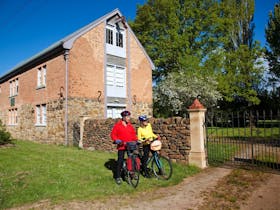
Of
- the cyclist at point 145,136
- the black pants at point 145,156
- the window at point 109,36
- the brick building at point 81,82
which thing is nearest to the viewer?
the cyclist at point 145,136

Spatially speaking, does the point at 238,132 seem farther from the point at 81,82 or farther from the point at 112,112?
the point at 112,112

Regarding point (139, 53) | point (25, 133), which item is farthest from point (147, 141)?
point (25, 133)

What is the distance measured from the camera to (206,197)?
19.2 ft

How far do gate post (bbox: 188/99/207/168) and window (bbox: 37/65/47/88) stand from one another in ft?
41.2

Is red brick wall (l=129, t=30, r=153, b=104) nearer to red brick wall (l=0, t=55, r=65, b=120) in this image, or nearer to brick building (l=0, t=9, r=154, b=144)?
brick building (l=0, t=9, r=154, b=144)

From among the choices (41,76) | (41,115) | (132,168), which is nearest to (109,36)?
(41,76)

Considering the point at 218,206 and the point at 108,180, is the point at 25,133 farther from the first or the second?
the point at 218,206

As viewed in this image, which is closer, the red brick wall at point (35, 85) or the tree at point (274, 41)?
the red brick wall at point (35, 85)

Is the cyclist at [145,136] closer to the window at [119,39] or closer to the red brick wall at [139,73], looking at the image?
the red brick wall at [139,73]

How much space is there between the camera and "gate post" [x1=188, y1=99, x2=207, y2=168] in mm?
8938

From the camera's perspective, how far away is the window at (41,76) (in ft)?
60.2

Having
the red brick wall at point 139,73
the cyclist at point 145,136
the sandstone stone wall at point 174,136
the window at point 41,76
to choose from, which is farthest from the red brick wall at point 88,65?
the cyclist at point 145,136

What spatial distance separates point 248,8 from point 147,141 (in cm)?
3035

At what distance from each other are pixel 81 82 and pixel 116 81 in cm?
314
